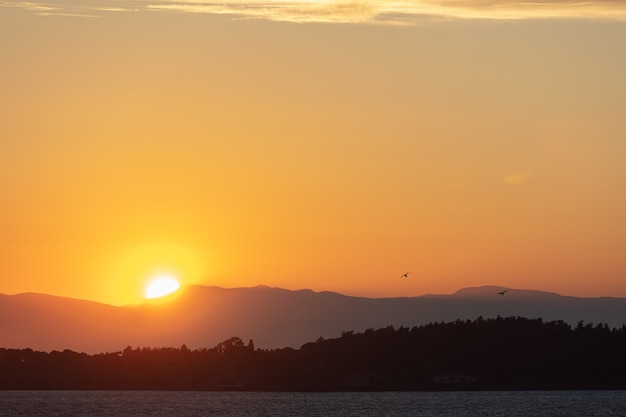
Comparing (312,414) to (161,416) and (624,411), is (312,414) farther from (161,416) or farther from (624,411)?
(624,411)

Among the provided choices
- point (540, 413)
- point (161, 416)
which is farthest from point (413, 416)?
point (161, 416)

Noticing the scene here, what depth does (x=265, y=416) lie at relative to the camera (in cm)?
19738

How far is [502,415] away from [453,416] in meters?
6.53

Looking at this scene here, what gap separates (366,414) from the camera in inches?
7771

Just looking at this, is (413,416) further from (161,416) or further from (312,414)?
(161,416)

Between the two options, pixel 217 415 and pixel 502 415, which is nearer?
pixel 502 415

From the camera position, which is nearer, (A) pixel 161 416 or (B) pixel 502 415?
(B) pixel 502 415

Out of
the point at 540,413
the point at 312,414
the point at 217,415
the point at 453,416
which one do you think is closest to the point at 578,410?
the point at 540,413

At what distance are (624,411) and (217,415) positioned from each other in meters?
56.7

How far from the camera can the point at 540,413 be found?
193 meters

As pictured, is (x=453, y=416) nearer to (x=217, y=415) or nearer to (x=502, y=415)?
(x=502, y=415)

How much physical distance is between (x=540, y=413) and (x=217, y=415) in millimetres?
45337

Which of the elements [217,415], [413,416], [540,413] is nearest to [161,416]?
[217,415]

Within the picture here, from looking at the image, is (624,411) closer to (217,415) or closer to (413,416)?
(413,416)
